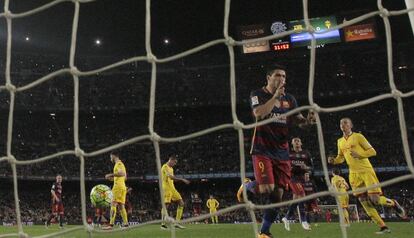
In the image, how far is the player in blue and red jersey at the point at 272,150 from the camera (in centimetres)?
526

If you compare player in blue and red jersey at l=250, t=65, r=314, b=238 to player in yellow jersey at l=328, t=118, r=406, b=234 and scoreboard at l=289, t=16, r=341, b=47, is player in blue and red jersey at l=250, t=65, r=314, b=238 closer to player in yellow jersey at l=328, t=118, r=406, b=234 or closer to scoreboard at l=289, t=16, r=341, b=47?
player in yellow jersey at l=328, t=118, r=406, b=234

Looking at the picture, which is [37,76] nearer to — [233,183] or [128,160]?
[128,160]

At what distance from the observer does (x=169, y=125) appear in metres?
33.7

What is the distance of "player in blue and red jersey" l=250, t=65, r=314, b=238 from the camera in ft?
17.2

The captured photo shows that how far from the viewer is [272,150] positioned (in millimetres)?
5445

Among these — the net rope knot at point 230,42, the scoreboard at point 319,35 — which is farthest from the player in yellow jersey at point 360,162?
the scoreboard at point 319,35

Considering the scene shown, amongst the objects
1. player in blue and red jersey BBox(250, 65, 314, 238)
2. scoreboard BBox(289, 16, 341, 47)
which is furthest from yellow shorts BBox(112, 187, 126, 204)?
scoreboard BBox(289, 16, 341, 47)

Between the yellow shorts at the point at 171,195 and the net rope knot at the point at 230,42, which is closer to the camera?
the net rope knot at the point at 230,42

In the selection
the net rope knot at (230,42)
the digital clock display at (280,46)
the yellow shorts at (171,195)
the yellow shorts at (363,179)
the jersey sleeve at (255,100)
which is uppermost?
the digital clock display at (280,46)

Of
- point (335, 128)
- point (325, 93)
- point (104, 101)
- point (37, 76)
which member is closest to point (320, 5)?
point (325, 93)

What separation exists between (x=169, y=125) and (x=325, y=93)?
1065cm

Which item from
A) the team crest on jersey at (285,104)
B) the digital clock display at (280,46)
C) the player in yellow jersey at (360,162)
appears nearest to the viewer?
the team crest on jersey at (285,104)

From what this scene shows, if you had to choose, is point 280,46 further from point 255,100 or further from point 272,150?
point 255,100

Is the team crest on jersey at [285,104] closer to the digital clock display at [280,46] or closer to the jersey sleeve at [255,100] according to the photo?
the jersey sleeve at [255,100]
